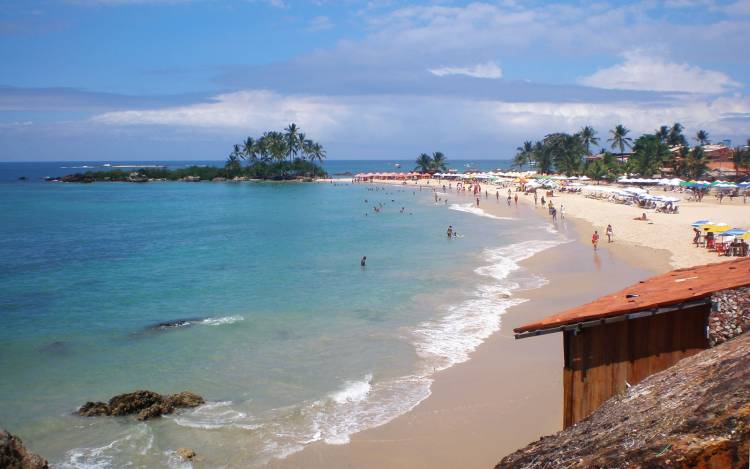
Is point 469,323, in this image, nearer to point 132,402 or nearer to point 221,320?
point 221,320

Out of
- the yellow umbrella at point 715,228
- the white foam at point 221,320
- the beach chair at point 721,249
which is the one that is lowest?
the white foam at point 221,320

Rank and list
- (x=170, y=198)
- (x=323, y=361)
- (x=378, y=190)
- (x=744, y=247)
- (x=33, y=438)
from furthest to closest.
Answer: (x=378, y=190) → (x=170, y=198) → (x=744, y=247) → (x=323, y=361) → (x=33, y=438)

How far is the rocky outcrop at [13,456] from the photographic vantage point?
647 cm

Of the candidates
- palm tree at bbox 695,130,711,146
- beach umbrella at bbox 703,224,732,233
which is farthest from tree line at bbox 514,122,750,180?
beach umbrella at bbox 703,224,732,233

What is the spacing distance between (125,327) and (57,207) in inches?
2216

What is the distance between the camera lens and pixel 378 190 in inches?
3777

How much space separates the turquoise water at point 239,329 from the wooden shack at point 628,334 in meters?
5.19

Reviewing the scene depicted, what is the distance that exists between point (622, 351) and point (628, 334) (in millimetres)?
217

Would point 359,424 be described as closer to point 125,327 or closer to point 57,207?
point 125,327

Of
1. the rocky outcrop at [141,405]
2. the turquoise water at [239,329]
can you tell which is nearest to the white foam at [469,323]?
the turquoise water at [239,329]

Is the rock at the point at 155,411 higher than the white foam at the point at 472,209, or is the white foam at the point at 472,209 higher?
the white foam at the point at 472,209

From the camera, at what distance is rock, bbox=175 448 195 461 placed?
34.7 feet

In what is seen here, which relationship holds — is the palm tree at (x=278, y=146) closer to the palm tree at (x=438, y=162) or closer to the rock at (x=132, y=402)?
the palm tree at (x=438, y=162)

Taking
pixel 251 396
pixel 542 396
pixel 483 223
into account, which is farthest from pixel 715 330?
pixel 483 223
